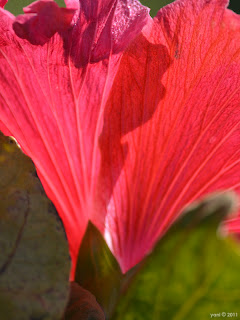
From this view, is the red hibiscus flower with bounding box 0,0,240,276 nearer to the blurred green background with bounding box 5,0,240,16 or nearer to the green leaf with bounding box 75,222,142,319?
the green leaf with bounding box 75,222,142,319

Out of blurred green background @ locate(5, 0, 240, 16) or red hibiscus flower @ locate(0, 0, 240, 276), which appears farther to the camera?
blurred green background @ locate(5, 0, 240, 16)

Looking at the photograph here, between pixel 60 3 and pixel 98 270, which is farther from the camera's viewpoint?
pixel 60 3

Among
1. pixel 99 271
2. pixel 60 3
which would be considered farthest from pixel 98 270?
pixel 60 3

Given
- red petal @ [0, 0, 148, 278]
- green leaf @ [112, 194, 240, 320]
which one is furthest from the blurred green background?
green leaf @ [112, 194, 240, 320]

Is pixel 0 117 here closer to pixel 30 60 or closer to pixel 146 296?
pixel 30 60

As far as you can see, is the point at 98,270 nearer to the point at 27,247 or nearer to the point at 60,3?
the point at 27,247

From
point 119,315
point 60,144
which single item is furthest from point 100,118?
point 119,315

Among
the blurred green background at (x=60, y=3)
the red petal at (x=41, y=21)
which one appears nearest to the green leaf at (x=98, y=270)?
the red petal at (x=41, y=21)
